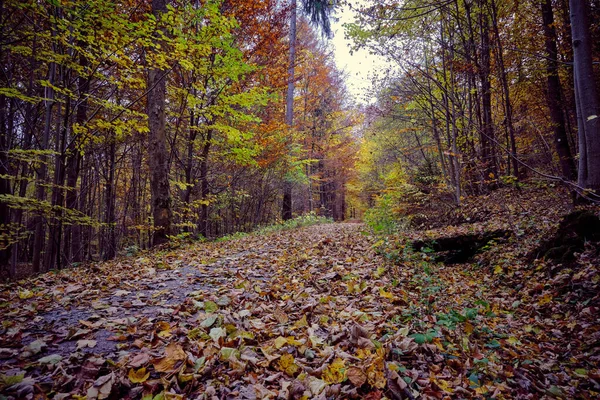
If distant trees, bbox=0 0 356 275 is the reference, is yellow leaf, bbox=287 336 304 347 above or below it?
below

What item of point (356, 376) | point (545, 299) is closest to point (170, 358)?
point (356, 376)

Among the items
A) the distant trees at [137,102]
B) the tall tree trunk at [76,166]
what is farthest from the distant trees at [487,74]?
the tall tree trunk at [76,166]

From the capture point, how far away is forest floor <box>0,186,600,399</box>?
74.7 inches

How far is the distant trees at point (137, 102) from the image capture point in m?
5.50

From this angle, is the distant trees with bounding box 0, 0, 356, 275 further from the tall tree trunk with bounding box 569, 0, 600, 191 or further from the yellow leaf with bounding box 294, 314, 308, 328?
the tall tree trunk with bounding box 569, 0, 600, 191

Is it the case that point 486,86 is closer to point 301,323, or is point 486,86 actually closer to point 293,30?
point 293,30

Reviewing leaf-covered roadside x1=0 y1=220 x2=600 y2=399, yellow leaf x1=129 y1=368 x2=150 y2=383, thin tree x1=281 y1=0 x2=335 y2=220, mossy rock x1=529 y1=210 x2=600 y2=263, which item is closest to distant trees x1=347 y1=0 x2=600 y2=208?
mossy rock x1=529 y1=210 x2=600 y2=263

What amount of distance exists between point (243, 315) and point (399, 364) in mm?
1434

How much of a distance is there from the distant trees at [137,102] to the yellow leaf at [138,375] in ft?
16.1

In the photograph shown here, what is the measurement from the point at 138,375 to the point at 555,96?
37.8 feet

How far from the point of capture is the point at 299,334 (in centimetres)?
260

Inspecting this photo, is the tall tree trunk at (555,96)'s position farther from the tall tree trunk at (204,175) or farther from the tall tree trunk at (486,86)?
the tall tree trunk at (204,175)

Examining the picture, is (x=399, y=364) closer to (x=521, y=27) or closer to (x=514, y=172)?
(x=514, y=172)

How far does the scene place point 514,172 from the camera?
408 inches
